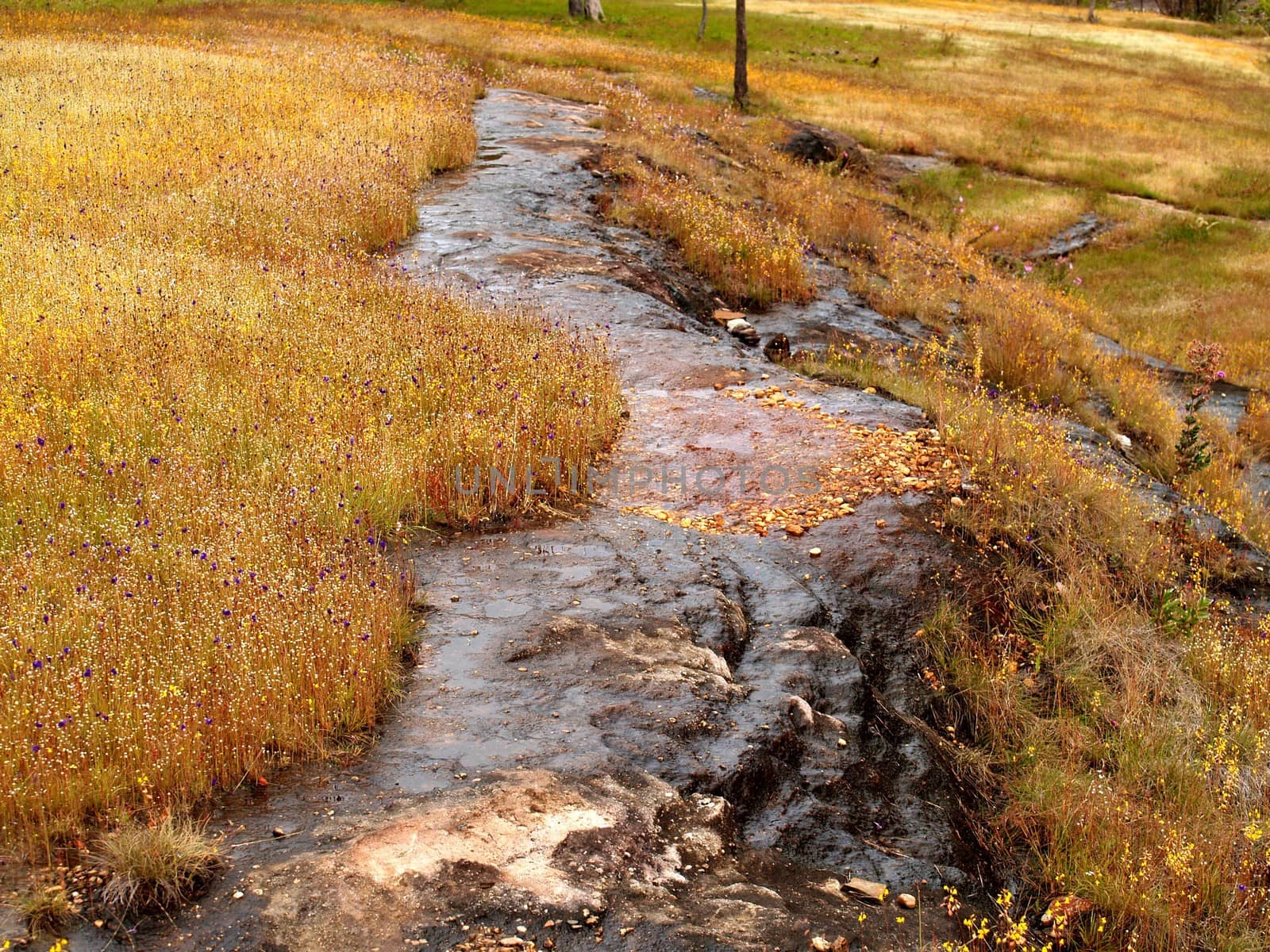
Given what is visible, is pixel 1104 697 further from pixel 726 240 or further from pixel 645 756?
pixel 726 240

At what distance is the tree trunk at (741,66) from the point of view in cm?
2453

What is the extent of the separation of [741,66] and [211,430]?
22.0 meters

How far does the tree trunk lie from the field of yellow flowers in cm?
1342

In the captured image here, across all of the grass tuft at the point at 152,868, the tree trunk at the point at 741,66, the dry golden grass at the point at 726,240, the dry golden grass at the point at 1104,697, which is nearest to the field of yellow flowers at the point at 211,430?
the grass tuft at the point at 152,868

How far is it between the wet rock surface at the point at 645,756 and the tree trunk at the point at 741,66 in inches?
752

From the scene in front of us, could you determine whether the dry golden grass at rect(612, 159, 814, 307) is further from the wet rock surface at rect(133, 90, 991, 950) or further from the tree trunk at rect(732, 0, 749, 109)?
the tree trunk at rect(732, 0, 749, 109)

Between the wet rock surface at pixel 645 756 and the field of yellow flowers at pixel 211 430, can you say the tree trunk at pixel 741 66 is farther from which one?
the wet rock surface at pixel 645 756

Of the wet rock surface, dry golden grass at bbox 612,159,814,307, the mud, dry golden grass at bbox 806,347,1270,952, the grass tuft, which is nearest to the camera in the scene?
the grass tuft

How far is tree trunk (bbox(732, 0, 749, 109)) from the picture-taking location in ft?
80.5

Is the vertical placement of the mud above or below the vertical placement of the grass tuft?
above

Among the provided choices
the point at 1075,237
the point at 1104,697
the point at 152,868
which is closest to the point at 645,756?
the point at 152,868

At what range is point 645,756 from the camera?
449 centimetres

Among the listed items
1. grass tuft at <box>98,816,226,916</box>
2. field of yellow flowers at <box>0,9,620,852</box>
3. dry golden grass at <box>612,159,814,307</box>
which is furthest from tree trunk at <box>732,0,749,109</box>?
grass tuft at <box>98,816,226,916</box>

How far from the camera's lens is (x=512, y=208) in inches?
558
